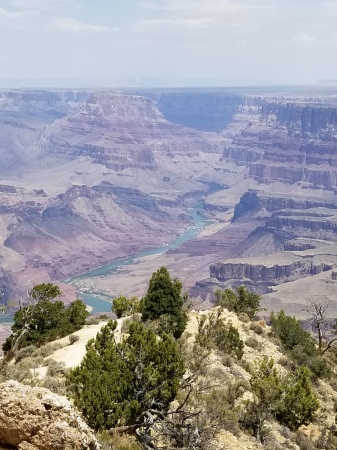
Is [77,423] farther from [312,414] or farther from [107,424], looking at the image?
[312,414]

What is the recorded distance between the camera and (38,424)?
9.38m

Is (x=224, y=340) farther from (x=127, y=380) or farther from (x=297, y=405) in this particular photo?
(x=127, y=380)

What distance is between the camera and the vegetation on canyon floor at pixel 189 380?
14945 millimetres

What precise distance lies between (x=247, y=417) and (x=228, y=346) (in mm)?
7007

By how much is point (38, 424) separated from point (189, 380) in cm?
857

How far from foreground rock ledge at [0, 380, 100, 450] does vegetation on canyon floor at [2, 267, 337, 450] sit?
302 cm

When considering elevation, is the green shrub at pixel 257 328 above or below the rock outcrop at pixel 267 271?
above

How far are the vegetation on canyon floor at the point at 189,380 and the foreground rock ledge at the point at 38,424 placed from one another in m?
3.02

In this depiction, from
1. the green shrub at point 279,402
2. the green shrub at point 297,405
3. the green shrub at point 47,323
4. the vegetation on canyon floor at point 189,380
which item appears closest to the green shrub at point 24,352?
the vegetation on canyon floor at point 189,380

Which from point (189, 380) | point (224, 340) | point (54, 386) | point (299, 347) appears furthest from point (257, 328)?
point (54, 386)

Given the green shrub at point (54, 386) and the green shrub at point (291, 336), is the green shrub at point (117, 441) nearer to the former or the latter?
the green shrub at point (54, 386)

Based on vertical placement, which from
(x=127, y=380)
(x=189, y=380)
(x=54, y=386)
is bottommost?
(x=54, y=386)

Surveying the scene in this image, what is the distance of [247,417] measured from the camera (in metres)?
20.2

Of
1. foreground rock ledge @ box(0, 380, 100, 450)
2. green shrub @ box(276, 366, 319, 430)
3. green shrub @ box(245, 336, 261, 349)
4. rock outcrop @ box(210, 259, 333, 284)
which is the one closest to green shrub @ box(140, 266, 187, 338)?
green shrub @ box(245, 336, 261, 349)
